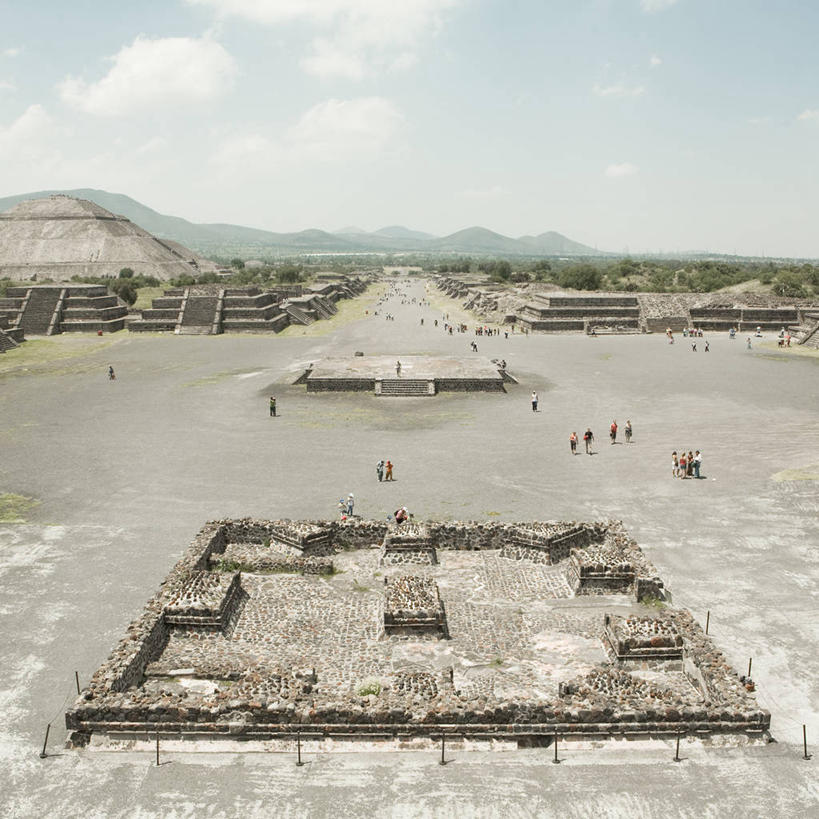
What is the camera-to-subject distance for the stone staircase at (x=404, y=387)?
1458 inches

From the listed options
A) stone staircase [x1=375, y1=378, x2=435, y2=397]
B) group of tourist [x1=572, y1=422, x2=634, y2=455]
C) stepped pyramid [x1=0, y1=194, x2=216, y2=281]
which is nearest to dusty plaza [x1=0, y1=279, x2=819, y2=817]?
group of tourist [x1=572, y1=422, x2=634, y2=455]

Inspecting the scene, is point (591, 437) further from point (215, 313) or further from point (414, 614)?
point (215, 313)

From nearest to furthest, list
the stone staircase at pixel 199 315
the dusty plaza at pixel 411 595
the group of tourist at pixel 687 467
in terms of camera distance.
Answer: the dusty plaza at pixel 411 595, the group of tourist at pixel 687 467, the stone staircase at pixel 199 315

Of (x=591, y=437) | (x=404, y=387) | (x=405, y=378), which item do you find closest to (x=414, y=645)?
(x=591, y=437)

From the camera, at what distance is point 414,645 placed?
42.6 ft

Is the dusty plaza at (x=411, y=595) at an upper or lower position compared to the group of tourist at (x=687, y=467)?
lower

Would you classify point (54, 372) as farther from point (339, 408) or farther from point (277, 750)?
point (277, 750)

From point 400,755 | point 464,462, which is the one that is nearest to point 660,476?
point 464,462

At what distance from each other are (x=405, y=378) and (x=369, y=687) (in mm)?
27281

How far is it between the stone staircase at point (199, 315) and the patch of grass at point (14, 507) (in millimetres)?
41997

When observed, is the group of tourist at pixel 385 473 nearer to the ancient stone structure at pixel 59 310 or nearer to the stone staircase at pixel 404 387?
the stone staircase at pixel 404 387

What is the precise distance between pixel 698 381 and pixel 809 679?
3083cm

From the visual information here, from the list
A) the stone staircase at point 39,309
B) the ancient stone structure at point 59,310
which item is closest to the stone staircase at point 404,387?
the ancient stone structure at point 59,310

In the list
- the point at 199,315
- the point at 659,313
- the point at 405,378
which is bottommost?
the point at 405,378
